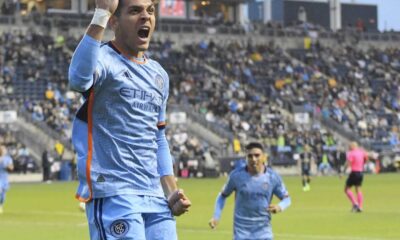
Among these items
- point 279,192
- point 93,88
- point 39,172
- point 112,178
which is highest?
point 93,88

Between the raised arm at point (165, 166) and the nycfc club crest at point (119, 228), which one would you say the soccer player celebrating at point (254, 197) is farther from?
the nycfc club crest at point (119, 228)

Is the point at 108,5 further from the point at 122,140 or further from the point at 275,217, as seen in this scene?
the point at 275,217

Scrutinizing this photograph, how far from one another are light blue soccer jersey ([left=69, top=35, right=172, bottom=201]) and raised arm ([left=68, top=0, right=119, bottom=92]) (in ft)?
1.27

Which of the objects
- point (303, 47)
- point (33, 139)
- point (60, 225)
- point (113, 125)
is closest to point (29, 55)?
point (33, 139)

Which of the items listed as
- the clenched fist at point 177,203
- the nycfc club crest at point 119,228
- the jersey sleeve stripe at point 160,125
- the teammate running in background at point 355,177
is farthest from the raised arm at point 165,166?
the teammate running in background at point 355,177

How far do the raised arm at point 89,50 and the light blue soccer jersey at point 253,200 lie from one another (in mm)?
6877

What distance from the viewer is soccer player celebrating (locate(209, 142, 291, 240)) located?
1320cm

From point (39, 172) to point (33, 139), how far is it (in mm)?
2179

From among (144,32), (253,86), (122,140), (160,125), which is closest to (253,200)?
(160,125)

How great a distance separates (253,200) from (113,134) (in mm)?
6684

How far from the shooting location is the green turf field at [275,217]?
70.7ft

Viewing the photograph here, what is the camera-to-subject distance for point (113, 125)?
6996mm

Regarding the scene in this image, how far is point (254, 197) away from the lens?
13.5 m

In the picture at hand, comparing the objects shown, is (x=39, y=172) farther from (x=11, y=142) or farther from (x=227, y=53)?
(x=227, y=53)
